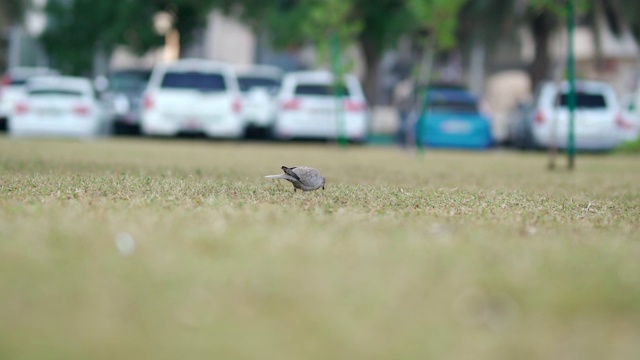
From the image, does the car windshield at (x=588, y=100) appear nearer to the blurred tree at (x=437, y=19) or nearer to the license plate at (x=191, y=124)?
the blurred tree at (x=437, y=19)

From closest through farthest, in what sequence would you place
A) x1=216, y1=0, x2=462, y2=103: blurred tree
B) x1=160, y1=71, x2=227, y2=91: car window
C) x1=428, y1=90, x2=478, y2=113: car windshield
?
x1=160, y1=71, x2=227, y2=91: car window, x1=428, y1=90, x2=478, y2=113: car windshield, x1=216, y1=0, x2=462, y2=103: blurred tree

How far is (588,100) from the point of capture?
92.1 feet

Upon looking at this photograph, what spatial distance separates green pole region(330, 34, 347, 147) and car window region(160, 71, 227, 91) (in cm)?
251

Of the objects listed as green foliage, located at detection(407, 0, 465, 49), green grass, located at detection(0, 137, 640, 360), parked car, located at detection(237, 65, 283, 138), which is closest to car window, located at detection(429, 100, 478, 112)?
parked car, located at detection(237, 65, 283, 138)

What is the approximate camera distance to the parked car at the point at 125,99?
30.5 meters

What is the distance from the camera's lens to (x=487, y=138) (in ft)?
91.6

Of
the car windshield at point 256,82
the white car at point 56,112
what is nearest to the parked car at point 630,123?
the car windshield at point 256,82

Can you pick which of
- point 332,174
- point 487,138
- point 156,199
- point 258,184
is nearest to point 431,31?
point 487,138

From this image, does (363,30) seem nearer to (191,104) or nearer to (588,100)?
(588,100)

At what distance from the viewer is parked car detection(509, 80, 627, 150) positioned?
27.5 m

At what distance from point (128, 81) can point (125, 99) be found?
1332mm

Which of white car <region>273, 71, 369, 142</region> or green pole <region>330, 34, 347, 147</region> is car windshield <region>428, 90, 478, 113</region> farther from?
green pole <region>330, 34, 347, 147</region>

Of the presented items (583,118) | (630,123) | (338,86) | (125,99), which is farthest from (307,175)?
(630,123)

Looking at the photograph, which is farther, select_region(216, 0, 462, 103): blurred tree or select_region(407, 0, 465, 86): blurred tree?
select_region(216, 0, 462, 103): blurred tree
